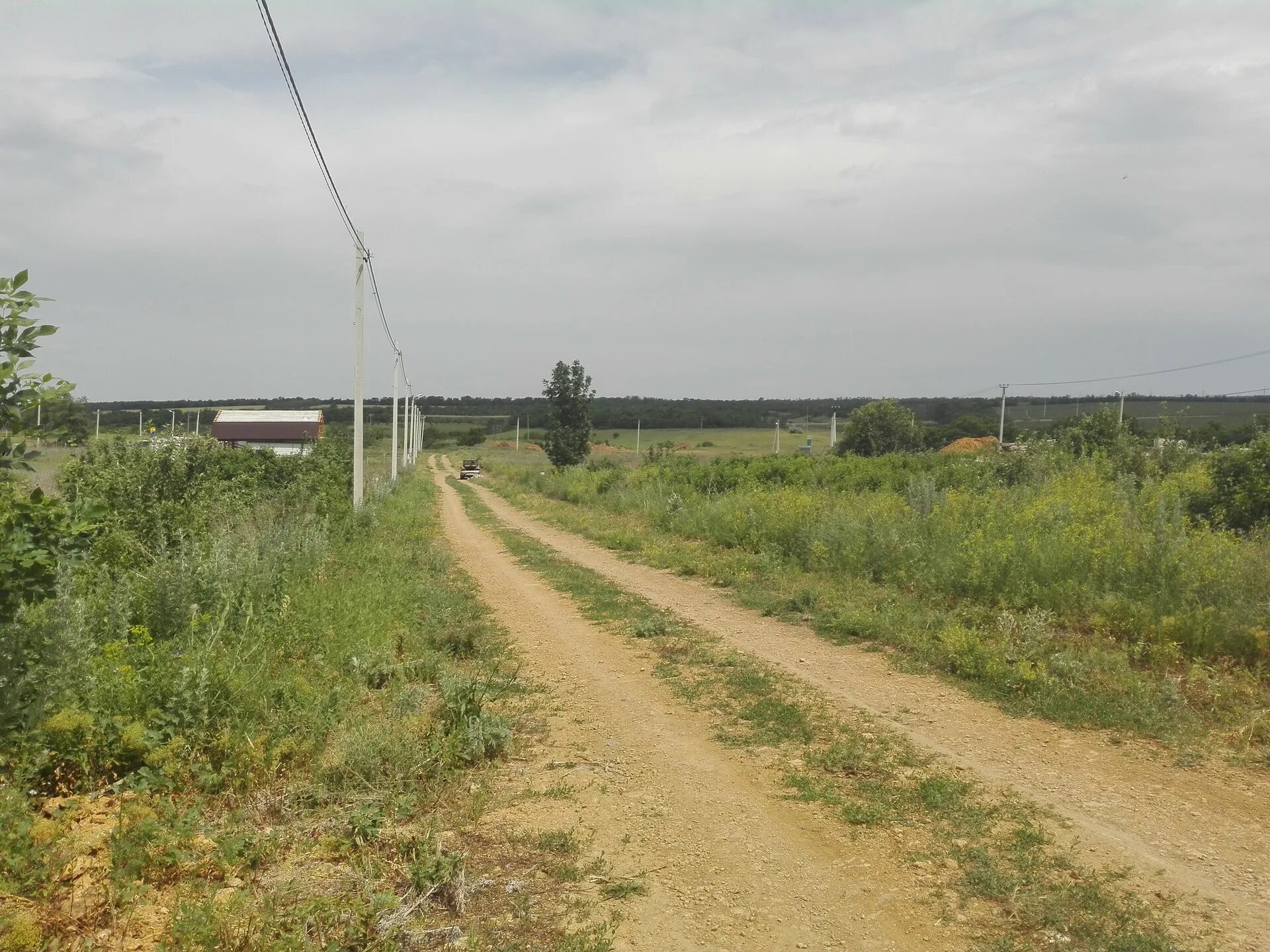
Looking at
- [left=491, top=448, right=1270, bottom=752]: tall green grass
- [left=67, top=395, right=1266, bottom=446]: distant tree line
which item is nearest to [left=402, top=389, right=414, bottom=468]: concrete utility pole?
[left=67, top=395, right=1266, bottom=446]: distant tree line

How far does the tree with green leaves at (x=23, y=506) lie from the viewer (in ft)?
13.5

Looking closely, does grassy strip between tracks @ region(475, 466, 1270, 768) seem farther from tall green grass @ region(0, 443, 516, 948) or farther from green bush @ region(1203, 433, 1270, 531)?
green bush @ region(1203, 433, 1270, 531)

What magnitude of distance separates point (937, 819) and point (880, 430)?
52.7 m

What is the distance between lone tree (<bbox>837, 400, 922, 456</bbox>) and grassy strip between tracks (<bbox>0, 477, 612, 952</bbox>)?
161 feet

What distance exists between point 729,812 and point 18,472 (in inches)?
170

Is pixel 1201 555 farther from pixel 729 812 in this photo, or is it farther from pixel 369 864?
pixel 369 864

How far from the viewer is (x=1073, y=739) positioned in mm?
6105

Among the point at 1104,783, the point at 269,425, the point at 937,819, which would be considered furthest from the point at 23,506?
the point at 269,425

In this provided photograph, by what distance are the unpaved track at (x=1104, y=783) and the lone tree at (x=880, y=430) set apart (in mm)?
46738

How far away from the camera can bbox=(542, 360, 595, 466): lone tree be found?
47719mm

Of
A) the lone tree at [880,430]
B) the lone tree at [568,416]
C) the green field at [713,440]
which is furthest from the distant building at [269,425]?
the lone tree at [880,430]

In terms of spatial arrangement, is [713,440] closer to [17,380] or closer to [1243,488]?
[1243,488]

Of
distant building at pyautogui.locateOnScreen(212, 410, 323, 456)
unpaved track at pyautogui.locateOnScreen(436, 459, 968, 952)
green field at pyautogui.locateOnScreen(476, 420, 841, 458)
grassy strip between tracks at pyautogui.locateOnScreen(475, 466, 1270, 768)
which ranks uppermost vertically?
distant building at pyautogui.locateOnScreen(212, 410, 323, 456)

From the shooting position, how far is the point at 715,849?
4.42 m
